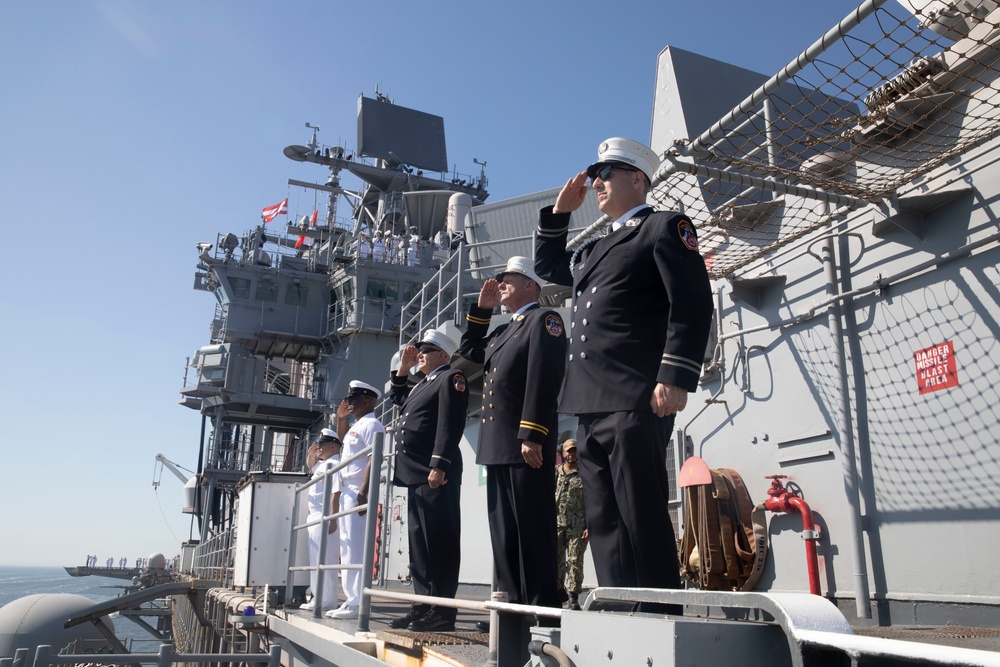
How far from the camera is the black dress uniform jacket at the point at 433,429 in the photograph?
3775mm

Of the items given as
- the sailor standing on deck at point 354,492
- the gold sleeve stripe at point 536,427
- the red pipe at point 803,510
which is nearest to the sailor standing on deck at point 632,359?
the gold sleeve stripe at point 536,427

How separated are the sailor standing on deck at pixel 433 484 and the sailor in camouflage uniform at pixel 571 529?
2.06m

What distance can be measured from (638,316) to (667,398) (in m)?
0.37

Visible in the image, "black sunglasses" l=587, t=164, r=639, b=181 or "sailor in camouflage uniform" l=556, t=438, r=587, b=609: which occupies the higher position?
"black sunglasses" l=587, t=164, r=639, b=181

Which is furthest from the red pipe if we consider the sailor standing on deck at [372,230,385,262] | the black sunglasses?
the sailor standing on deck at [372,230,385,262]

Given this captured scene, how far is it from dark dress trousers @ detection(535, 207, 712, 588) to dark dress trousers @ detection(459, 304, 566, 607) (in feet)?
1.18

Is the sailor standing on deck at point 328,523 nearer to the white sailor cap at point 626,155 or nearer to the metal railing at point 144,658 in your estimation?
the metal railing at point 144,658

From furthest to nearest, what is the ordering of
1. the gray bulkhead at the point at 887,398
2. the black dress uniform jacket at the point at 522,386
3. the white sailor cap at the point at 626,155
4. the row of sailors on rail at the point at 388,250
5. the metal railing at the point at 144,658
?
the row of sailors on rail at the point at 388,250 < the metal railing at the point at 144,658 < the gray bulkhead at the point at 887,398 < the black dress uniform jacket at the point at 522,386 < the white sailor cap at the point at 626,155

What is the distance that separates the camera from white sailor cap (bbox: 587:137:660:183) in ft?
8.65

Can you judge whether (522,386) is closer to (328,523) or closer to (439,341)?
(439,341)

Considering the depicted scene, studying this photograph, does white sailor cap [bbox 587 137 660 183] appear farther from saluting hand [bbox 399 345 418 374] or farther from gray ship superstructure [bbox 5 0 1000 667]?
saluting hand [bbox 399 345 418 374]

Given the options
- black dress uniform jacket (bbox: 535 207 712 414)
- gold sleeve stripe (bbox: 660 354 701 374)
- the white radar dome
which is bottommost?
the white radar dome

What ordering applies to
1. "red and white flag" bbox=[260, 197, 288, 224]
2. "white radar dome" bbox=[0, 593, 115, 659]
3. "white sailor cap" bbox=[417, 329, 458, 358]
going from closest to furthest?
"white sailor cap" bbox=[417, 329, 458, 358], "white radar dome" bbox=[0, 593, 115, 659], "red and white flag" bbox=[260, 197, 288, 224]

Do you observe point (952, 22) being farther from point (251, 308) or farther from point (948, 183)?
point (251, 308)
